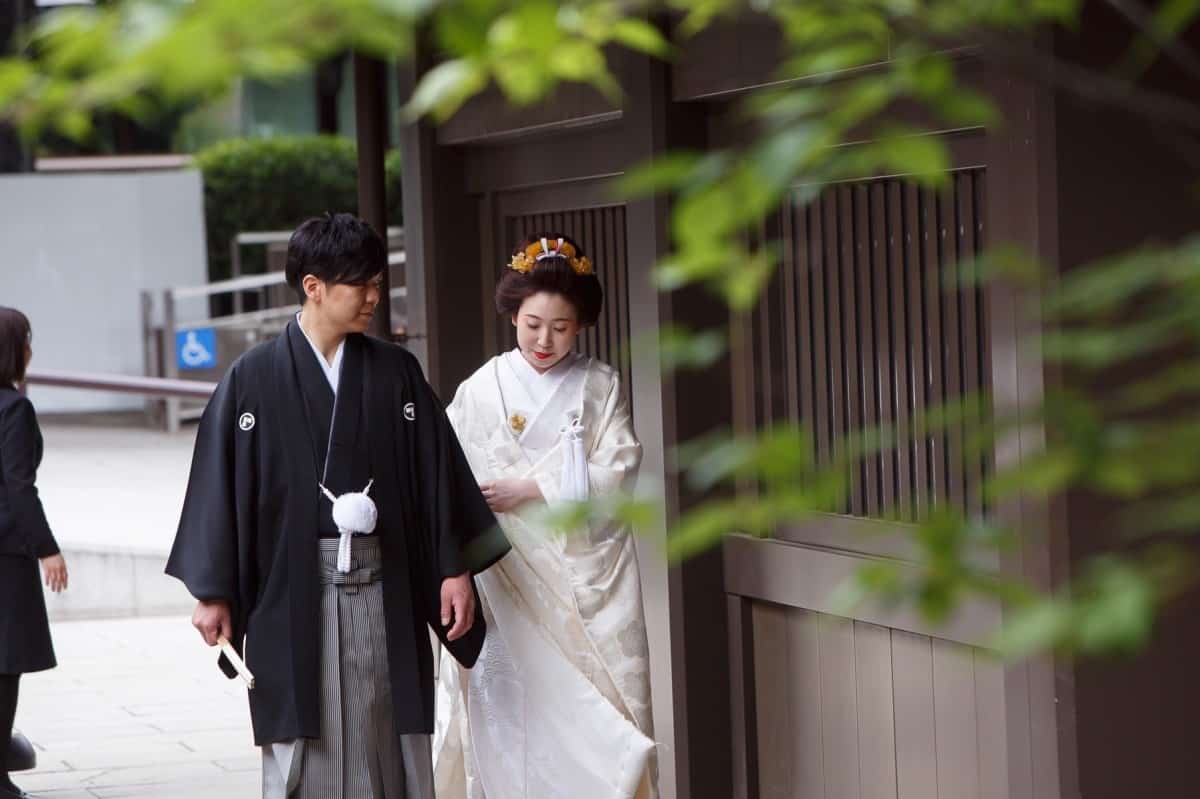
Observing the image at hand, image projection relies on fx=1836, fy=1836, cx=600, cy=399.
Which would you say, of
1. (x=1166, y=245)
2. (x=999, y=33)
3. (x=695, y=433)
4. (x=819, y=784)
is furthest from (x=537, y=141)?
(x=999, y=33)

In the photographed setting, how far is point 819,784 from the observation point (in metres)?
5.26

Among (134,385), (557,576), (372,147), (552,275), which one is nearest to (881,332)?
(552,275)

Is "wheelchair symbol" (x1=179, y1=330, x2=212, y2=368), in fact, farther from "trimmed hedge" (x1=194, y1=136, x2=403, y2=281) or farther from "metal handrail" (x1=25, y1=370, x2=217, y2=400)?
"metal handrail" (x1=25, y1=370, x2=217, y2=400)

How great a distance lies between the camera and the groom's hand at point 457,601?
4.84 m

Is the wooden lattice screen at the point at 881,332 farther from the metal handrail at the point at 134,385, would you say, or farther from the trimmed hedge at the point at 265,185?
the trimmed hedge at the point at 265,185

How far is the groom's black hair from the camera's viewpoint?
4621 mm

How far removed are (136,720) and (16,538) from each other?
197 centimetres

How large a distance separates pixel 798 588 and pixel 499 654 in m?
0.87

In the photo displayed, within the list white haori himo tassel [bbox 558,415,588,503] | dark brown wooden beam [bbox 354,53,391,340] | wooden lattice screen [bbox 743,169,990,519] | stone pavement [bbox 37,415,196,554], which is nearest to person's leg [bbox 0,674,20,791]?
dark brown wooden beam [bbox 354,53,391,340]

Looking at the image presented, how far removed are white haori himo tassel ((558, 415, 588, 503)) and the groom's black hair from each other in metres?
0.78

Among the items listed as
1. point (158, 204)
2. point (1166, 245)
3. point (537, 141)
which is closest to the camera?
point (1166, 245)

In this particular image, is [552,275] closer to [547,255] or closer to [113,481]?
[547,255]

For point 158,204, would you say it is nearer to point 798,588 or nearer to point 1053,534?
point 798,588

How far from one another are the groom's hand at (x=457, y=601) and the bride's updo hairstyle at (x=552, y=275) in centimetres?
80
